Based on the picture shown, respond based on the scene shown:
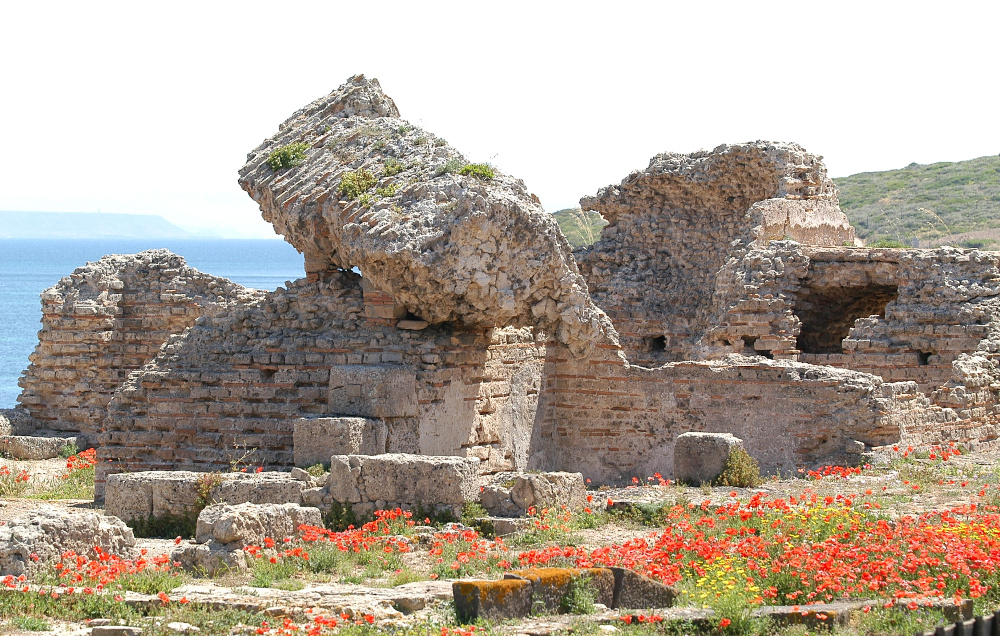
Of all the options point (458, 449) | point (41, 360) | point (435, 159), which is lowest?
point (458, 449)

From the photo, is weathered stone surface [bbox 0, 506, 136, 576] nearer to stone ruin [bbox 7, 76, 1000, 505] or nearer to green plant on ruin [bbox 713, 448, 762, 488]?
stone ruin [bbox 7, 76, 1000, 505]

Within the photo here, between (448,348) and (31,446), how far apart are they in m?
7.19

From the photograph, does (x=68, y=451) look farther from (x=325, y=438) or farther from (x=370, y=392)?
(x=325, y=438)

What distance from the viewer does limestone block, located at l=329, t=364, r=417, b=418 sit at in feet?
42.7

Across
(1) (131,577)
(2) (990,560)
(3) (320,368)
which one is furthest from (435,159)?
(2) (990,560)

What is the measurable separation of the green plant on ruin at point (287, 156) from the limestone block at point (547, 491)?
478 centimetres

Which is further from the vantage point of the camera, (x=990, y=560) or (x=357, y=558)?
(x=357, y=558)

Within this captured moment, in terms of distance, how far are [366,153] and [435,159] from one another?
835mm

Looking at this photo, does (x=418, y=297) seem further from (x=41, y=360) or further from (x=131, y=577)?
(x=41, y=360)

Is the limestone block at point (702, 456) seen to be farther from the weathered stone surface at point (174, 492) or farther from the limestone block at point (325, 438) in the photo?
the weathered stone surface at point (174, 492)

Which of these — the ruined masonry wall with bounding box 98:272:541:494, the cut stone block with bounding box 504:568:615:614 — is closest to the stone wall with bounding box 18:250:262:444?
the ruined masonry wall with bounding box 98:272:541:494

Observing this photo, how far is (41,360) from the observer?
19.3 meters

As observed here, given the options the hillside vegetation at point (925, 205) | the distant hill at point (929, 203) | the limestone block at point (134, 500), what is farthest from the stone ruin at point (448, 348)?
the distant hill at point (929, 203)

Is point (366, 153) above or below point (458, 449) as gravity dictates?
above
